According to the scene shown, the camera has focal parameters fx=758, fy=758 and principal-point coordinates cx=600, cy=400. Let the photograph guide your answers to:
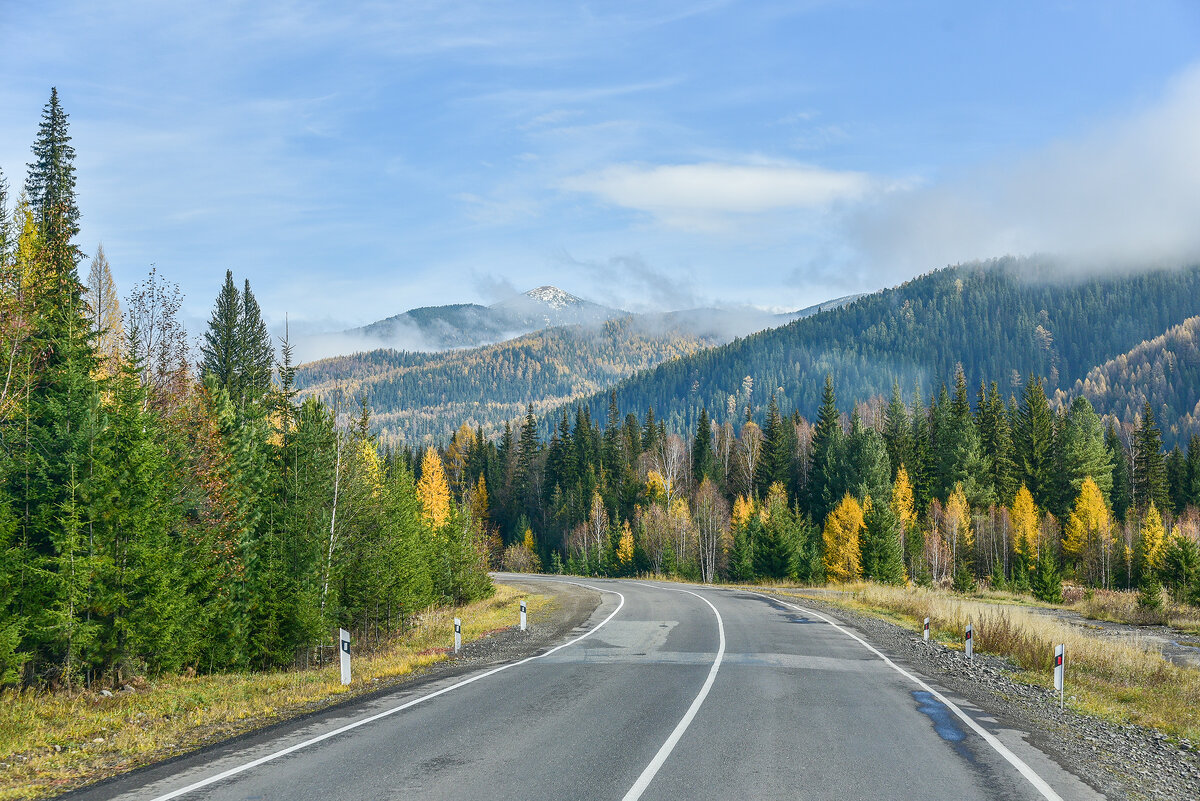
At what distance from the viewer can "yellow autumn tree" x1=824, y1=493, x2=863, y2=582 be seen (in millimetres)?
60188

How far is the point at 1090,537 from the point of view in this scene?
67625 millimetres

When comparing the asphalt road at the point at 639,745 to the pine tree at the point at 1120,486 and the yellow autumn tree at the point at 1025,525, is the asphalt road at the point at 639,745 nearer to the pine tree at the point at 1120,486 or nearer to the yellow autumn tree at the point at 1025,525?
the yellow autumn tree at the point at 1025,525

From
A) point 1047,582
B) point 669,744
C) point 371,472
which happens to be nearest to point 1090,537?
point 1047,582

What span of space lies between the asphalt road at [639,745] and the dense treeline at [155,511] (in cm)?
821

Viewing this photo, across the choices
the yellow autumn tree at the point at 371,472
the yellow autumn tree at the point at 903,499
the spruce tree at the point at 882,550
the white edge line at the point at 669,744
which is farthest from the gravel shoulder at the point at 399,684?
the yellow autumn tree at the point at 903,499

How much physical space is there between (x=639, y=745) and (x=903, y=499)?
7200cm

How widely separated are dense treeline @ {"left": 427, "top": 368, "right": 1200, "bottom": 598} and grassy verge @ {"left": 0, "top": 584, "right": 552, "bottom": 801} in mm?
44212

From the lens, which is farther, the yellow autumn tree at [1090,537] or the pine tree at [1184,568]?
the yellow autumn tree at [1090,537]

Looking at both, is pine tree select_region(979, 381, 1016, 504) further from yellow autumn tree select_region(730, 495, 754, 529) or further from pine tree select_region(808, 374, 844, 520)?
yellow autumn tree select_region(730, 495, 754, 529)

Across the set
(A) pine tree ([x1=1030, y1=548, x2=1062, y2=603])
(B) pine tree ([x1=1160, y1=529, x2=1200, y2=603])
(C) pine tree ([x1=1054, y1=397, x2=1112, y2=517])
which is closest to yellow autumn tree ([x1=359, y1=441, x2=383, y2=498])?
(B) pine tree ([x1=1160, y1=529, x2=1200, y2=603])

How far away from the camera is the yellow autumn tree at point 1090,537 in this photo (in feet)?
218

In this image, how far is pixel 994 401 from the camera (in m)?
84.2

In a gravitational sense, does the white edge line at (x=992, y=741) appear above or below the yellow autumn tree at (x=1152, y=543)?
above

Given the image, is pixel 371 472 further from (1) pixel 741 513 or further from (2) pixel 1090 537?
(2) pixel 1090 537
